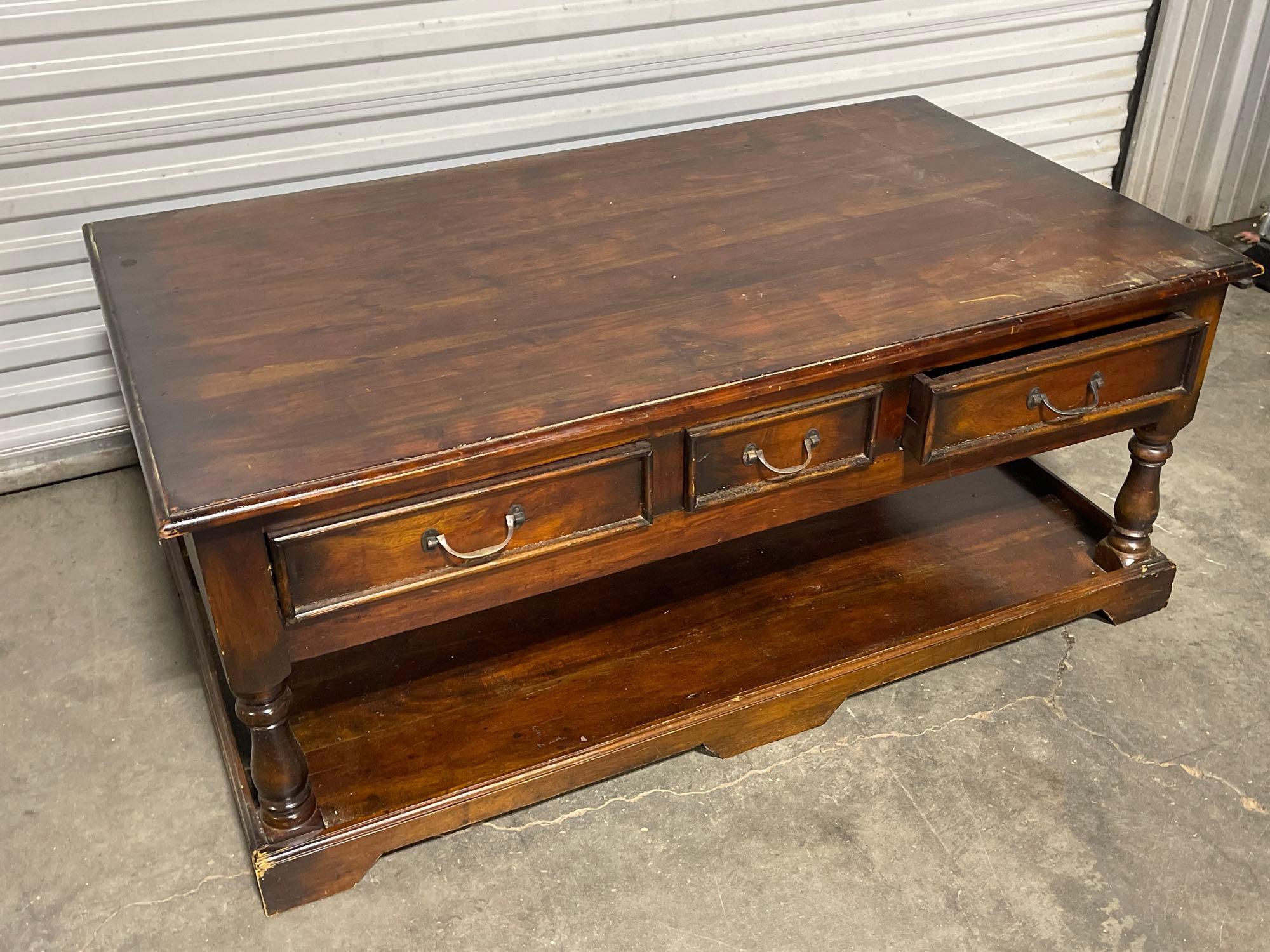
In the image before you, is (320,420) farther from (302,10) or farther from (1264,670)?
(1264,670)

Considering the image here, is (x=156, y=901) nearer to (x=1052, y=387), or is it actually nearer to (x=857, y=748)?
(x=857, y=748)

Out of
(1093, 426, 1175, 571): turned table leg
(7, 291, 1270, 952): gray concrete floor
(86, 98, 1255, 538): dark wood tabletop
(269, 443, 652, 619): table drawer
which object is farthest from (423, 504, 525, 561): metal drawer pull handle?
(1093, 426, 1175, 571): turned table leg

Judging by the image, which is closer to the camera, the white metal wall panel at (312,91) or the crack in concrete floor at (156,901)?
the crack in concrete floor at (156,901)

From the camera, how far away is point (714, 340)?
1555mm

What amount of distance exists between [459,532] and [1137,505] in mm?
1142

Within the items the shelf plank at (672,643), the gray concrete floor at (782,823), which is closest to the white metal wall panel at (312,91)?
the gray concrete floor at (782,823)

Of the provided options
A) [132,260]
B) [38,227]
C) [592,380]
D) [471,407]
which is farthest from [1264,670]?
[38,227]

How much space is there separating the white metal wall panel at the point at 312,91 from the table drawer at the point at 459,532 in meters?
1.20

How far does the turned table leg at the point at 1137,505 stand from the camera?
189 centimetres

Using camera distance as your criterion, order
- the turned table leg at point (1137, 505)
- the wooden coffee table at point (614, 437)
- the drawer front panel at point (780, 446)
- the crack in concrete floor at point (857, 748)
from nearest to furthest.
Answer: the wooden coffee table at point (614, 437) → the drawer front panel at point (780, 446) → the crack in concrete floor at point (857, 748) → the turned table leg at point (1137, 505)

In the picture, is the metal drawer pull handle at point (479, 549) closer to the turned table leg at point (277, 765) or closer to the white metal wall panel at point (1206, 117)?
the turned table leg at point (277, 765)

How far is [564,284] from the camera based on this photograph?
1.69 metres

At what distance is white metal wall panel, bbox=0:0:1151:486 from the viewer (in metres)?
2.12

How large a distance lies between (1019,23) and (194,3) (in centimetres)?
182
